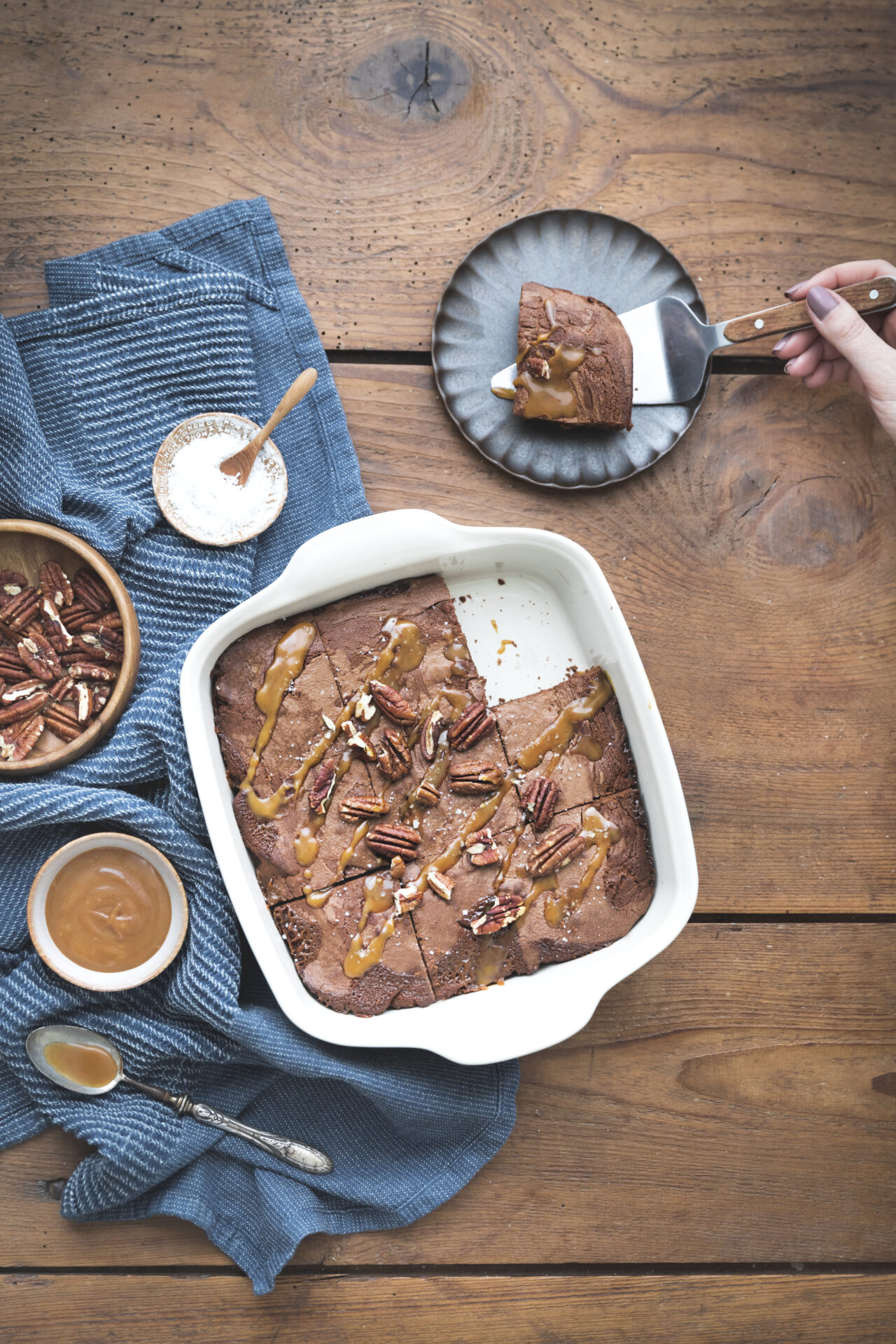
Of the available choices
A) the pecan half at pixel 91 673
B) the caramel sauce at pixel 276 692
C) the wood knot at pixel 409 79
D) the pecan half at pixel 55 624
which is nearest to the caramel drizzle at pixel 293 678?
the caramel sauce at pixel 276 692

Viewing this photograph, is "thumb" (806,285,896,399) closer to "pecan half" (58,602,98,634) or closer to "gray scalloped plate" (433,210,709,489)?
"gray scalloped plate" (433,210,709,489)

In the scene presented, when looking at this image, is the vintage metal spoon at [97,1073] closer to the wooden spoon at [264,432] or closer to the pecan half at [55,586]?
the pecan half at [55,586]

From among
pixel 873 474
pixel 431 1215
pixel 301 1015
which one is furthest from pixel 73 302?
pixel 431 1215

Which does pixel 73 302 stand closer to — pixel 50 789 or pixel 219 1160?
pixel 50 789

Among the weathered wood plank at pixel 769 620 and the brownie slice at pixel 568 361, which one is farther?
the weathered wood plank at pixel 769 620

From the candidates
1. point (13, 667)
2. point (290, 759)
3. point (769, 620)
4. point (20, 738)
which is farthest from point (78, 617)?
point (769, 620)

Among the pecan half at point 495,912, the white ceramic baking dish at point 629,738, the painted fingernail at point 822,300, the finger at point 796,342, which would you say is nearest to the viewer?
the white ceramic baking dish at point 629,738

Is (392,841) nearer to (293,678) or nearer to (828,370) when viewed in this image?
(293,678)

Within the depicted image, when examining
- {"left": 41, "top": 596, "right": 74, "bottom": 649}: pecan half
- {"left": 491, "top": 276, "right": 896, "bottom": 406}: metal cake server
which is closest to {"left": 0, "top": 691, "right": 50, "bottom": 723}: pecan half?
{"left": 41, "top": 596, "right": 74, "bottom": 649}: pecan half
